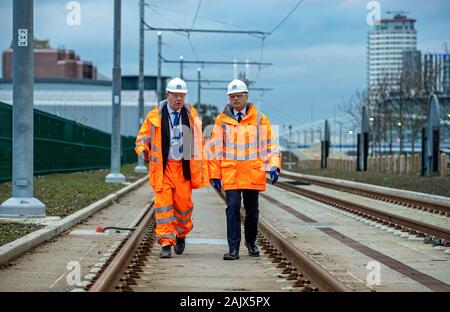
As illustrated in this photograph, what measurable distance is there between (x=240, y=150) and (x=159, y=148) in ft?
3.12

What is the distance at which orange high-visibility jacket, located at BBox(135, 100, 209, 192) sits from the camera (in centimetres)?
1148

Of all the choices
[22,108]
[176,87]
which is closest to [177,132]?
[176,87]

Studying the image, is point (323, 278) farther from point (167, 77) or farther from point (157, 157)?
point (167, 77)

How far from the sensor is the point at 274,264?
11.2m

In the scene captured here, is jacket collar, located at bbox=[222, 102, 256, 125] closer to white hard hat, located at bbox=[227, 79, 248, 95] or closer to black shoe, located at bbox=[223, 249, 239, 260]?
white hard hat, located at bbox=[227, 79, 248, 95]

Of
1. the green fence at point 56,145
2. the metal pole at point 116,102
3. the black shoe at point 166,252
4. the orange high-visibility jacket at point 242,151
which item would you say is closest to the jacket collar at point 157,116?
the orange high-visibility jacket at point 242,151

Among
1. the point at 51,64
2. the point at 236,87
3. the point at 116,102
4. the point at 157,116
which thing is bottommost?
the point at 157,116

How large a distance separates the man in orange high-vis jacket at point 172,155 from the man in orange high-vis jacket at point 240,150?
241mm

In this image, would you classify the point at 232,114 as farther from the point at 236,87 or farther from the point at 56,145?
the point at 56,145

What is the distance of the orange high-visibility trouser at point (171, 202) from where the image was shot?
37.9 ft

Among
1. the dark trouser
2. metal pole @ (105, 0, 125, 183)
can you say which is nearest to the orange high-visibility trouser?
the dark trouser

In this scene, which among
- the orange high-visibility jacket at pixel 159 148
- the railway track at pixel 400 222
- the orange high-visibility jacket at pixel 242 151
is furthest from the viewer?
the railway track at pixel 400 222

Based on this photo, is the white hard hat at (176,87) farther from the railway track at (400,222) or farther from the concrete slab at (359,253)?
the railway track at (400,222)
